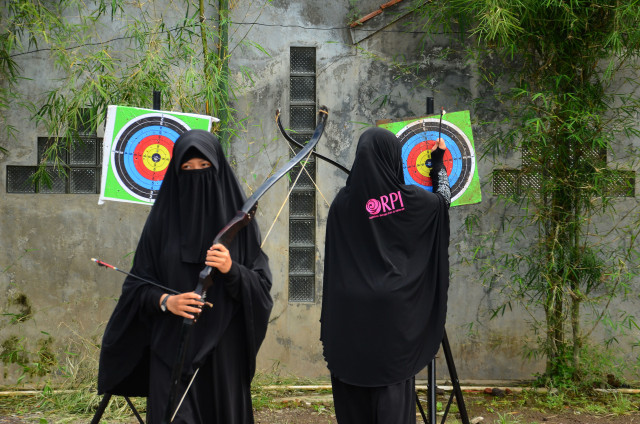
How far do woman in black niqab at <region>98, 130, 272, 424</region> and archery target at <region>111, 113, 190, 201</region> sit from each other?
3.28ft

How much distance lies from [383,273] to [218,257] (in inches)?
29.0

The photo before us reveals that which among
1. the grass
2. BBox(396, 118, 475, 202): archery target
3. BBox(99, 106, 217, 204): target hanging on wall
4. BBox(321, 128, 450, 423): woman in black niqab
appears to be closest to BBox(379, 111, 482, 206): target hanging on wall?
BBox(396, 118, 475, 202): archery target

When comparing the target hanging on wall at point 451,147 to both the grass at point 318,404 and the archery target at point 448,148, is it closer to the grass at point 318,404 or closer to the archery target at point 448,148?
the archery target at point 448,148

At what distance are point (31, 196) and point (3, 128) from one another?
515 millimetres

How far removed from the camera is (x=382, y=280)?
305 cm

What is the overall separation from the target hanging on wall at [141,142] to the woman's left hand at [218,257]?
4.31 ft

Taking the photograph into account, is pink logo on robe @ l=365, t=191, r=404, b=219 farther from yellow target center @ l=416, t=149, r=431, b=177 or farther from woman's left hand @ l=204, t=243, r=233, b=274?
yellow target center @ l=416, t=149, r=431, b=177

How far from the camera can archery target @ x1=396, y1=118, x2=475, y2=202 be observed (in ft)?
12.8

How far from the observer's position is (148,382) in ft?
10.1

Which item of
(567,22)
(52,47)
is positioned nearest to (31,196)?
(52,47)

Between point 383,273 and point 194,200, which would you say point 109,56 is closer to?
point 194,200

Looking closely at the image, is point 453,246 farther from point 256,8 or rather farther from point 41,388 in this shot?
point 41,388

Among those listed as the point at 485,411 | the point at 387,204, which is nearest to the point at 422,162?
the point at 387,204

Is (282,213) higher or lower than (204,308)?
higher
